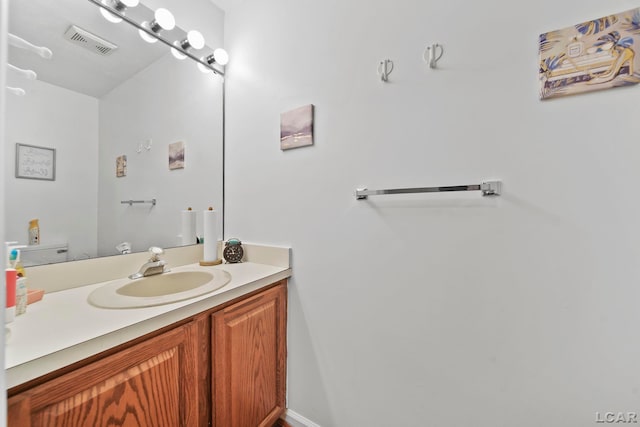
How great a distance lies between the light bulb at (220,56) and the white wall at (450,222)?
0.30 meters

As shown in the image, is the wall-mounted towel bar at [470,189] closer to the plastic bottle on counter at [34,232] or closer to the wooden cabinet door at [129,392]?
the wooden cabinet door at [129,392]

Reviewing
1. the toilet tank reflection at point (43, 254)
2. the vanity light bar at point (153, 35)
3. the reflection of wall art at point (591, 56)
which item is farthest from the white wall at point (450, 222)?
the toilet tank reflection at point (43, 254)

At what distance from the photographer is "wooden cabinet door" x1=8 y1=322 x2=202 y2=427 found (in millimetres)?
518

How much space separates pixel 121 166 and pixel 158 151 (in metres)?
0.19

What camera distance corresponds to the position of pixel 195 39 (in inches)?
50.9

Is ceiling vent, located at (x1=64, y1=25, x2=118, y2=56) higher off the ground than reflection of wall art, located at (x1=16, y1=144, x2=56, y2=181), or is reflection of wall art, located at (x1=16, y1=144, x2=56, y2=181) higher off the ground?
ceiling vent, located at (x1=64, y1=25, x2=118, y2=56)

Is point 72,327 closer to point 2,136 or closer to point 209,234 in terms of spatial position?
point 2,136

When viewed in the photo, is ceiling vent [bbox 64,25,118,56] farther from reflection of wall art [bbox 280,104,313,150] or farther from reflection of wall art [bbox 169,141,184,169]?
reflection of wall art [bbox 280,104,313,150]

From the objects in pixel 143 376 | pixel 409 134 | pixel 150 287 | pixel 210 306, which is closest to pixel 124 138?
pixel 150 287

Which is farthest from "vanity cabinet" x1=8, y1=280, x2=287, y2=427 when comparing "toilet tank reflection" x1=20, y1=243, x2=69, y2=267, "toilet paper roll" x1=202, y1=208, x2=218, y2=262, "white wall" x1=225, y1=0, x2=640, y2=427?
"toilet tank reflection" x1=20, y1=243, x2=69, y2=267

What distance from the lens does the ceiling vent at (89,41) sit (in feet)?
3.13

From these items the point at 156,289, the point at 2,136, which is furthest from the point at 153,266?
the point at 2,136

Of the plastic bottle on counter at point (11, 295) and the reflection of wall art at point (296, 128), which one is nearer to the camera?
the plastic bottle on counter at point (11, 295)

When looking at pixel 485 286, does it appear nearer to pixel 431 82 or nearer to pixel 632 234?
pixel 632 234
